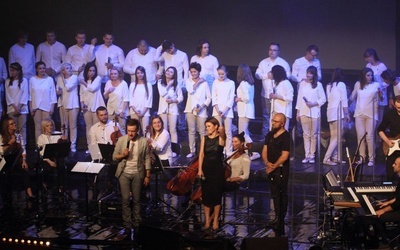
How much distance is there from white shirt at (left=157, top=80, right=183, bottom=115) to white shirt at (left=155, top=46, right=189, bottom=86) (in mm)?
323

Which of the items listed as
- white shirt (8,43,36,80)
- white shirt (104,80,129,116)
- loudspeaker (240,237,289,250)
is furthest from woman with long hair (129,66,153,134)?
loudspeaker (240,237,289,250)

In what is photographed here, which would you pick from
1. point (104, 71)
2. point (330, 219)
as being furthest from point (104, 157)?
point (104, 71)

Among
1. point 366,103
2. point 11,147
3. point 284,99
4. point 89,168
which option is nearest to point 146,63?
point 284,99

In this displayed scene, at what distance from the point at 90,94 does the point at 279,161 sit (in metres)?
6.37

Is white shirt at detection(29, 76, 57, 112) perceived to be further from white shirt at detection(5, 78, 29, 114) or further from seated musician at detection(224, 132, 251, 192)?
seated musician at detection(224, 132, 251, 192)

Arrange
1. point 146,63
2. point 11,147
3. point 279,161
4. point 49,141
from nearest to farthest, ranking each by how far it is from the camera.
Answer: point 279,161 → point 11,147 → point 49,141 → point 146,63

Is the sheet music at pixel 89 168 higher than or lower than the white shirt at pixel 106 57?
lower

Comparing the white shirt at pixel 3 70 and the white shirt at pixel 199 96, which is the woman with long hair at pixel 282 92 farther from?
the white shirt at pixel 3 70

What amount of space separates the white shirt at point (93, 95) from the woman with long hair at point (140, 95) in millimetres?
698

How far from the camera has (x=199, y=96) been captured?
1650cm

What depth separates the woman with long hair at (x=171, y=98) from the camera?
16703mm

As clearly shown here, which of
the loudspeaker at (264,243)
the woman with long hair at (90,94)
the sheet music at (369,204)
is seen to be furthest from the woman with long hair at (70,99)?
the loudspeaker at (264,243)

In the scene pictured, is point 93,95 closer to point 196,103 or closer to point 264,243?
point 196,103

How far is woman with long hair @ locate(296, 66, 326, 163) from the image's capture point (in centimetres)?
1591
